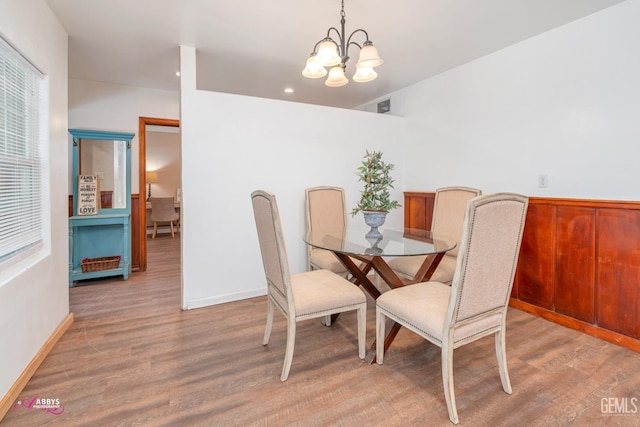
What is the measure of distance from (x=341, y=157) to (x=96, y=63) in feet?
8.90

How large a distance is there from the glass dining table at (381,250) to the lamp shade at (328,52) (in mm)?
1186

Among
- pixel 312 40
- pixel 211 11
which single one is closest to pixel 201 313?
pixel 211 11

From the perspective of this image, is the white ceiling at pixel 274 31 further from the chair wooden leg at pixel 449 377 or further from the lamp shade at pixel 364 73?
the chair wooden leg at pixel 449 377

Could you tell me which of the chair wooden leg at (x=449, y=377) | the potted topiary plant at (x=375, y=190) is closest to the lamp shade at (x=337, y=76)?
the potted topiary plant at (x=375, y=190)

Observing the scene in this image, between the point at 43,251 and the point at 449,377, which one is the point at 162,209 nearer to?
the point at 43,251

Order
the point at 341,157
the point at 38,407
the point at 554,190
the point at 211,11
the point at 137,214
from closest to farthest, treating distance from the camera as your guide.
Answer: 1. the point at 38,407
2. the point at 211,11
3. the point at 554,190
4. the point at 341,157
5. the point at 137,214

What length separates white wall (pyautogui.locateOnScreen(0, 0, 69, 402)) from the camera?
5.16 feet

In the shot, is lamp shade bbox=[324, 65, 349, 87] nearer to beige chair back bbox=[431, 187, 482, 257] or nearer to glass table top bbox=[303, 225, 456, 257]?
glass table top bbox=[303, 225, 456, 257]

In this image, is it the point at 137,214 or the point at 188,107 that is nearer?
the point at 188,107

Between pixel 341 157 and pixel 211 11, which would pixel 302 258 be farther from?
pixel 211 11

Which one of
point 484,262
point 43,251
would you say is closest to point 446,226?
point 484,262

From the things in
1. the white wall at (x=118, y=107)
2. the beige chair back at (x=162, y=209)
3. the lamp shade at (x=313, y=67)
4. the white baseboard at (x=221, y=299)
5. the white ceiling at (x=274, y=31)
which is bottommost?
the white baseboard at (x=221, y=299)

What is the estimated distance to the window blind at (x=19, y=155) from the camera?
1618mm

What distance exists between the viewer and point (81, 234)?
365cm
